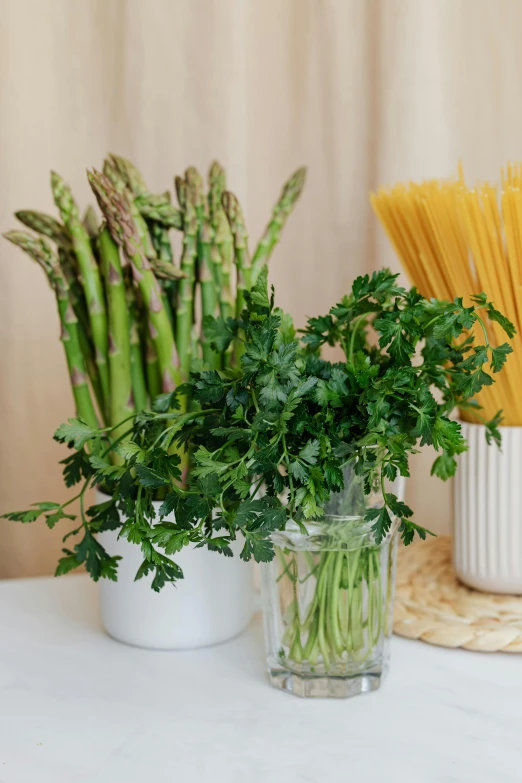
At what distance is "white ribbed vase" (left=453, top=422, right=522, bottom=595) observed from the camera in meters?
0.68

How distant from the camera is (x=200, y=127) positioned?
3.26ft

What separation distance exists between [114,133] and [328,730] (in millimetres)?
783

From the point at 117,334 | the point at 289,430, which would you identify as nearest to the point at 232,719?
the point at 289,430

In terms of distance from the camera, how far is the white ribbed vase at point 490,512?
0.68m

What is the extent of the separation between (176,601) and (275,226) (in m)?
0.36

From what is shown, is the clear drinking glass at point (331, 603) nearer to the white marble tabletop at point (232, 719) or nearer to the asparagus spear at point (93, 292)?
the white marble tabletop at point (232, 719)

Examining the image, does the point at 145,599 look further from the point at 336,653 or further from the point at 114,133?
the point at 114,133

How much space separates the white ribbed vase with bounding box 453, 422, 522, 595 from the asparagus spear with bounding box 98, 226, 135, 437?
0.31 meters

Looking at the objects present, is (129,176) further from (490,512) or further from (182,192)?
(490,512)

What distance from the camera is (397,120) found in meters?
0.91

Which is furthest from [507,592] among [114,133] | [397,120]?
[114,133]

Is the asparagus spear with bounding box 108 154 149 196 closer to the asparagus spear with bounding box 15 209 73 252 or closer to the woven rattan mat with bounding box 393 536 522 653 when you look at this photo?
the asparagus spear with bounding box 15 209 73 252

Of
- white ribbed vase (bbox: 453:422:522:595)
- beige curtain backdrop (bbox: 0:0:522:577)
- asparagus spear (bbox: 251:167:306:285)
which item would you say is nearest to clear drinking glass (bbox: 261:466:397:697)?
white ribbed vase (bbox: 453:422:522:595)

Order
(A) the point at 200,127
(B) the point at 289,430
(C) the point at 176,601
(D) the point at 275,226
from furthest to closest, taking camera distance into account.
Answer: (A) the point at 200,127 → (D) the point at 275,226 → (C) the point at 176,601 → (B) the point at 289,430
